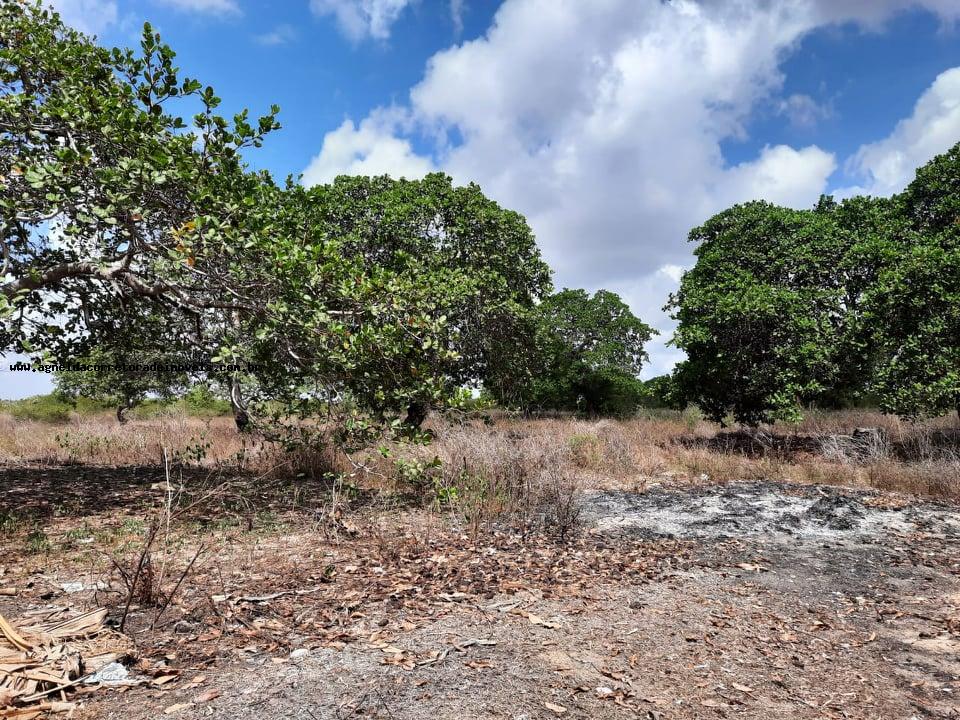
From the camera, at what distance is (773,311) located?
13.6m

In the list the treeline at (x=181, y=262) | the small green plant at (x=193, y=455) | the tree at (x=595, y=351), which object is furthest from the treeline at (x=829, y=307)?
the small green plant at (x=193, y=455)

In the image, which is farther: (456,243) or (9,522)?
(456,243)

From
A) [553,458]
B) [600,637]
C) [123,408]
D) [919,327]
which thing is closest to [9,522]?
[600,637]

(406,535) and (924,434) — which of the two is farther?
(924,434)

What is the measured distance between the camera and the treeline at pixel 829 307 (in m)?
11.4

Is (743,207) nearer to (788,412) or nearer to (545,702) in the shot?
(788,412)

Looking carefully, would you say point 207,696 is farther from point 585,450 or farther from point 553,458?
point 585,450

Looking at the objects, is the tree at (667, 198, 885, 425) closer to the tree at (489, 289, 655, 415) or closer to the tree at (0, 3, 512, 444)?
the tree at (489, 289, 655, 415)

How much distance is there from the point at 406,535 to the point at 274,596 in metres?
2.03

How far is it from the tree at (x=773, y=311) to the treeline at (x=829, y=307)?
0.03m

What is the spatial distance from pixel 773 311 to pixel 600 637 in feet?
38.7

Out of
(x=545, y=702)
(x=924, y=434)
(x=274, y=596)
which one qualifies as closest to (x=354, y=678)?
(x=545, y=702)

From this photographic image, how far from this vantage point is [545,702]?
3088mm

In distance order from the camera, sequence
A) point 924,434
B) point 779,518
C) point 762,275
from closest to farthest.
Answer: point 779,518 → point 924,434 → point 762,275
